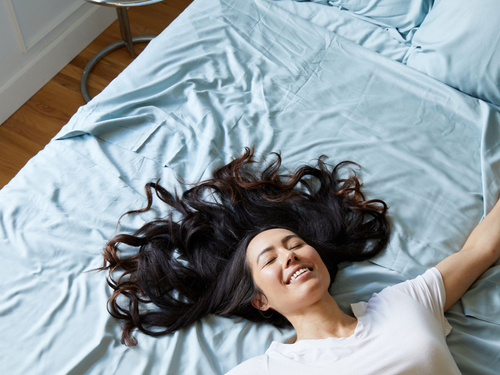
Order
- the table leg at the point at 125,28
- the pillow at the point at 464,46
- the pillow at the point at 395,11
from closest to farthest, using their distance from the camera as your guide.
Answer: the pillow at the point at 464,46 < the pillow at the point at 395,11 < the table leg at the point at 125,28

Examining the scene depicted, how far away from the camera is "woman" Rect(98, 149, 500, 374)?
1.04 meters

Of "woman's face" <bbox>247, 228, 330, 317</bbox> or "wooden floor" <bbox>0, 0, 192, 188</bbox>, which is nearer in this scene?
"woman's face" <bbox>247, 228, 330, 317</bbox>

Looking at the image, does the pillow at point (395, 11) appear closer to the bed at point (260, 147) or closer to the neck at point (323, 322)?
the bed at point (260, 147)

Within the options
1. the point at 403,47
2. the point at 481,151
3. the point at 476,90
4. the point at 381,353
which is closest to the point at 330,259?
the point at 381,353

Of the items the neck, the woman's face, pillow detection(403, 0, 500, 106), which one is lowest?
the neck

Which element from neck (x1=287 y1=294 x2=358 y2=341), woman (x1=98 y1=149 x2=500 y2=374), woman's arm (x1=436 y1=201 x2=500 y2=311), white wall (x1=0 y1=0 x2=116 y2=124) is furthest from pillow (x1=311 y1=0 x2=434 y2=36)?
white wall (x1=0 y1=0 x2=116 y2=124)

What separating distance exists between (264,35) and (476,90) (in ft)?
2.46

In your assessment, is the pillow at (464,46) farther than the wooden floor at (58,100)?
No

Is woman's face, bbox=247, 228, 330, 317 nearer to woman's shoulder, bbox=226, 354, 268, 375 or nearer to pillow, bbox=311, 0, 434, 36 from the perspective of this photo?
woman's shoulder, bbox=226, 354, 268, 375

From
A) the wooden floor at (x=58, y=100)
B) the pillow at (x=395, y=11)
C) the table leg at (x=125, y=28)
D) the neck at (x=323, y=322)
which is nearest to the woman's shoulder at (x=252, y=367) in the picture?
the neck at (x=323, y=322)

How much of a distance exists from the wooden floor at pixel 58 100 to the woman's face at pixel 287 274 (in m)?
1.31

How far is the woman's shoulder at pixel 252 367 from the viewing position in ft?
3.29

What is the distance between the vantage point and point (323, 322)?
109cm

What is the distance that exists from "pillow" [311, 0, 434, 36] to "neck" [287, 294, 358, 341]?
110 cm
